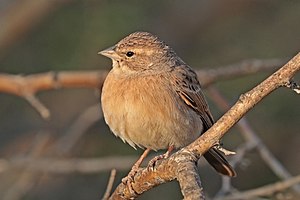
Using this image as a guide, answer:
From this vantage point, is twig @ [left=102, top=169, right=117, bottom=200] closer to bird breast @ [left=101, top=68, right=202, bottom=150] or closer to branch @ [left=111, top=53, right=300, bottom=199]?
branch @ [left=111, top=53, right=300, bottom=199]

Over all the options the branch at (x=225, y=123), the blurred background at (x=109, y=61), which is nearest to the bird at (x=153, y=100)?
the branch at (x=225, y=123)

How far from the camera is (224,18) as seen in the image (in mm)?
11367

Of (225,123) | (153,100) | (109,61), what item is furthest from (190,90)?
(109,61)

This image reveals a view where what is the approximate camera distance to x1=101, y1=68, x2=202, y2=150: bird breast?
5770 mm

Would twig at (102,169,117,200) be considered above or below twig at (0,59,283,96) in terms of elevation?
below

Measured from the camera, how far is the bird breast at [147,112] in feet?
18.9

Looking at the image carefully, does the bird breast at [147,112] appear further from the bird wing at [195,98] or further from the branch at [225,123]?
the branch at [225,123]

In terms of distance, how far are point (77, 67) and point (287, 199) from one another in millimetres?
4635

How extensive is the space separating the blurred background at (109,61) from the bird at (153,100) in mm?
3406

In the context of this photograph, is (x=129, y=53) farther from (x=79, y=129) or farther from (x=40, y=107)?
(x=79, y=129)

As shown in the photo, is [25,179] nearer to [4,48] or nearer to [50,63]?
[4,48]

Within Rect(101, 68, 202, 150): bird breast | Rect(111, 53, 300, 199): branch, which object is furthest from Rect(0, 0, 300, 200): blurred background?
Rect(111, 53, 300, 199): branch

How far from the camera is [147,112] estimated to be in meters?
5.75

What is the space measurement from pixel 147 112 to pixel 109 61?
187 inches
